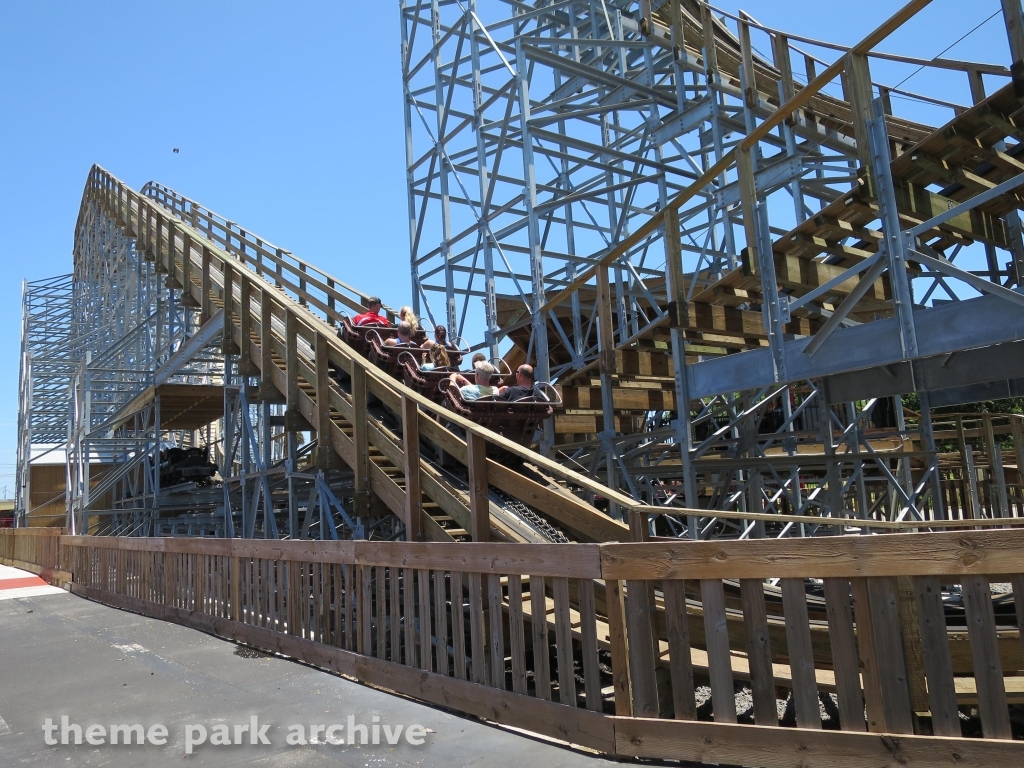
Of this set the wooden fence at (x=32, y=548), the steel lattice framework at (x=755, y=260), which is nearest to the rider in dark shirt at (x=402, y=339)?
the steel lattice framework at (x=755, y=260)

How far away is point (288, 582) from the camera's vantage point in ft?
22.6

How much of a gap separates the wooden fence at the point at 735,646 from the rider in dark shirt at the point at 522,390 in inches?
138

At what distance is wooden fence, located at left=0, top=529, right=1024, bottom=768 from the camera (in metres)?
3.40

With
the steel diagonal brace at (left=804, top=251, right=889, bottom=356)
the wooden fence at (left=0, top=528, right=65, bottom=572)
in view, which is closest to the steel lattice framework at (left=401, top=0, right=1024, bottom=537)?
the steel diagonal brace at (left=804, top=251, right=889, bottom=356)

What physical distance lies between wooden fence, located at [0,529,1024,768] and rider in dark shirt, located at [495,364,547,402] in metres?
3.50

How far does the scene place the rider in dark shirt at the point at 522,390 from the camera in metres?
9.39

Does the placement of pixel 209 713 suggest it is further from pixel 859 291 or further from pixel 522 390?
pixel 859 291

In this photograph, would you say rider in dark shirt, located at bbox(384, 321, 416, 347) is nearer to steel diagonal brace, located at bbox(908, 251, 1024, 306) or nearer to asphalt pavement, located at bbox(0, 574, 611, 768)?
asphalt pavement, located at bbox(0, 574, 611, 768)

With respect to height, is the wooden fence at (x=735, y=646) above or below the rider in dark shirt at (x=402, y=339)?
below

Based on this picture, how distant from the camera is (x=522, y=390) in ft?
30.9

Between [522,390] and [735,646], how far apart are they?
494 centimetres

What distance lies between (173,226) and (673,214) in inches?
514

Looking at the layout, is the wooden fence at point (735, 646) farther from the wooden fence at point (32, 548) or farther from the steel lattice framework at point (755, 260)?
the wooden fence at point (32, 548)

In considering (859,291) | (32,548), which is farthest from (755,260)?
(32,548)
